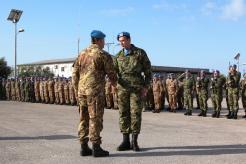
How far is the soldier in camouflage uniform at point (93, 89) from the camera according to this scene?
7.60m

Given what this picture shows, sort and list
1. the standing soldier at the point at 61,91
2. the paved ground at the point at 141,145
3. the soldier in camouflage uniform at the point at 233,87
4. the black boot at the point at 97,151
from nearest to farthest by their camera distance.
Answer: the paved ground at the point at 141,145
the black boot at the point at 97,151
the soldier in camouflage uniform at the point at 233,87
the standing soldier at the point at 61,91

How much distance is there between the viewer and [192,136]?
409 inches

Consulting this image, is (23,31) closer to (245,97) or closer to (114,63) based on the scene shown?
(245,97)

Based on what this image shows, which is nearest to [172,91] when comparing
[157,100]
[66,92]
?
[157,100]

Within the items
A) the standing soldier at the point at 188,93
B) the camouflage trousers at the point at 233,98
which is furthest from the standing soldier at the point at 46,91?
the camouflage trousers at the point at 233,98

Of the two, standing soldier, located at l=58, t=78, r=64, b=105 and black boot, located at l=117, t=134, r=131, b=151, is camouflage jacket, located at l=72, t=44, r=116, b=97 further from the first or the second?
standing soldier, located at l=58, t=78, r=64, b=105

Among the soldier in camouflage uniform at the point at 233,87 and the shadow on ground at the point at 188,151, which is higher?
the soldier in camouflage uniform at the point at 233,87

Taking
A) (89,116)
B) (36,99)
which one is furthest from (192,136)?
(36,99)

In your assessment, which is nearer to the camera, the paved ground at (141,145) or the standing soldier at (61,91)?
the paved ground at (141,145)

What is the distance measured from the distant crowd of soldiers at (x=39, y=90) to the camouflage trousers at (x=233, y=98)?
10309 millimetres

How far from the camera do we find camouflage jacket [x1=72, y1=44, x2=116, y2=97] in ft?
25.4

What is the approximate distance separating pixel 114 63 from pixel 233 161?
272 cm

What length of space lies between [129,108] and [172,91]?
12208 mm

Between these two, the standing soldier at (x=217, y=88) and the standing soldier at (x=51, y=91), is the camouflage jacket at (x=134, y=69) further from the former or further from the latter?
the standing soldier at (x=51, y=91)
